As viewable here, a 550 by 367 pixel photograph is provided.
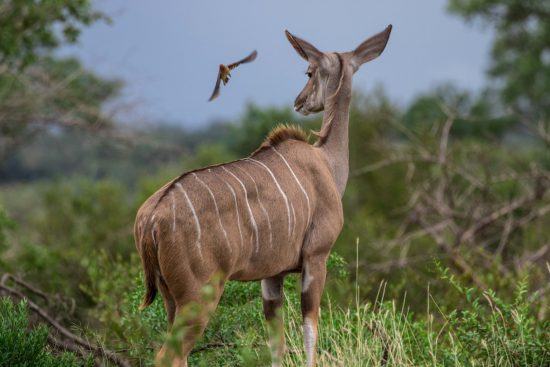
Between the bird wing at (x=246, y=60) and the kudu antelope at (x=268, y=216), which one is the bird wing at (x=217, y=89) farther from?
the kudu antelope at (x=268, y=216)

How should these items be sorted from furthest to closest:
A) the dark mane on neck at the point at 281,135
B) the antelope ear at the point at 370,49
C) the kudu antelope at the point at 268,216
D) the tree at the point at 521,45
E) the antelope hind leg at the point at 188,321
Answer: the tree at the point at 521,45 → the antelope ear at the point at 370,49 → the dark mane on neck at the point at 281,135 → the kudu antelope at the point at 268,216 → the antelope hind leg at the point at 188,321

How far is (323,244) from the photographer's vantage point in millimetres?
4582

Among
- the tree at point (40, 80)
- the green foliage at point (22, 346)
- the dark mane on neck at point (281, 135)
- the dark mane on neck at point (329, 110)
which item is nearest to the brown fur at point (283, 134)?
the dark mane on neck at point (281, 135)

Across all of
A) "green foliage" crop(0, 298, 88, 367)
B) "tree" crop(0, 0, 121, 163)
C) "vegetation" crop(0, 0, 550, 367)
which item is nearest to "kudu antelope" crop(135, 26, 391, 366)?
"vegetation" crop(0, 0, 550, 367)

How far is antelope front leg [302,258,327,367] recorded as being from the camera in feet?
14.9

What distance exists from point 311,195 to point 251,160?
14.1 inches

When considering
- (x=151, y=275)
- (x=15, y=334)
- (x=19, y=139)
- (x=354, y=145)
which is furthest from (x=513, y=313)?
(x=354, y=145)

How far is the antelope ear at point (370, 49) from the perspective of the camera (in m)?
5.20

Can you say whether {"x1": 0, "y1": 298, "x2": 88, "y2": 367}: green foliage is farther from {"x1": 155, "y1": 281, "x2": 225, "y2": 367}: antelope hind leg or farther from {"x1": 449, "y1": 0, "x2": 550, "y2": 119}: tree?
{"x1": 449, "y1": 0, "x2": 550, "y2": 119}: tree

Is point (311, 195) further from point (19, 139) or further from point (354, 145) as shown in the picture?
point (354, 145)

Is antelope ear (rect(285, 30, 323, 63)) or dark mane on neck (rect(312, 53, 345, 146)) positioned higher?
antelope ear (rect(285, 30, 323, 63))

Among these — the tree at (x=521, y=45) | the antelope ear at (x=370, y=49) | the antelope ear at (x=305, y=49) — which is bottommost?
the tree at (x=521, y=45)

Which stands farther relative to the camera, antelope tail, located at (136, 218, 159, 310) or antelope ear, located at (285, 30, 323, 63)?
antelope ear, located at (285, 30, 323, 63)

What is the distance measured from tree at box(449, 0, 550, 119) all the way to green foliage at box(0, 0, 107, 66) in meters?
14.6
